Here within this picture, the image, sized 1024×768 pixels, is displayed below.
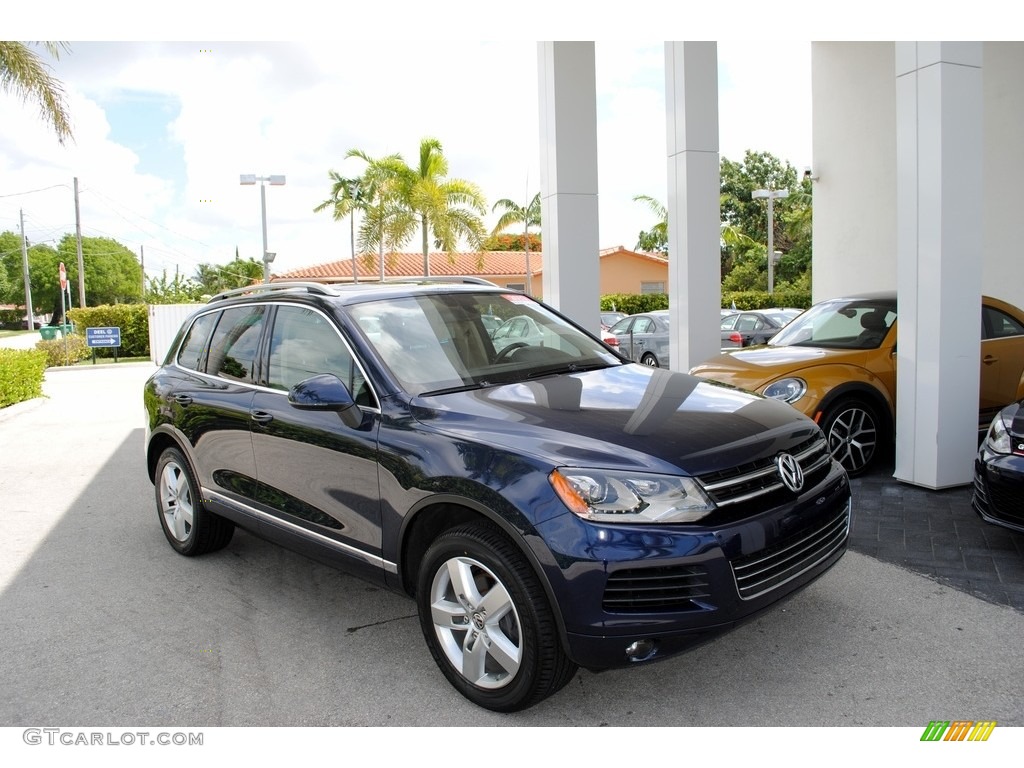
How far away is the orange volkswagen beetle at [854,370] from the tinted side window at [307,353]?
12.7 ft

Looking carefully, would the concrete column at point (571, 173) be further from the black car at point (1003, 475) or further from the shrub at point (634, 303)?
the shrub at point (634, 303)

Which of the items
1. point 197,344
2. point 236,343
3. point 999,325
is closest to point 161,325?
point 197,344

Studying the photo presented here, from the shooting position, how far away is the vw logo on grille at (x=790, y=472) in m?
3.20

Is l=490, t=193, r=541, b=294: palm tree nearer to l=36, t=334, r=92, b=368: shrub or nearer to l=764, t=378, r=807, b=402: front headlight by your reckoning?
l=36, t=334, r=92, b=368: shrub

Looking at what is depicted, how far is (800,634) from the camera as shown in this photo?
12.4ft

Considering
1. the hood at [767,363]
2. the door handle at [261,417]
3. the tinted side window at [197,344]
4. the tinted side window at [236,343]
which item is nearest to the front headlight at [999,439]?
the hood at [767,363]

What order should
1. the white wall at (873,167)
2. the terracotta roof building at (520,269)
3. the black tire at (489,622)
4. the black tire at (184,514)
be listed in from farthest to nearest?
the terracotta roof building at (520,269) → the white wall at (873,167) → the black tire at (184,514) → the black tire at (489,622)

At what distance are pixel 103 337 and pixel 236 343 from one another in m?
24.4

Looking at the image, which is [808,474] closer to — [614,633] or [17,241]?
[614,633]

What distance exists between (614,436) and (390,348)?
4.23ft

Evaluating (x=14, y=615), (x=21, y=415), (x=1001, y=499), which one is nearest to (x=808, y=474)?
(x=1001, y=499)

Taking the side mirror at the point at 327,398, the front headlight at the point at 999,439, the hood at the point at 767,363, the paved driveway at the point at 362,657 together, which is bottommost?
the paved driveway at the point at 362,657

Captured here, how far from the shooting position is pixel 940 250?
5.83m
